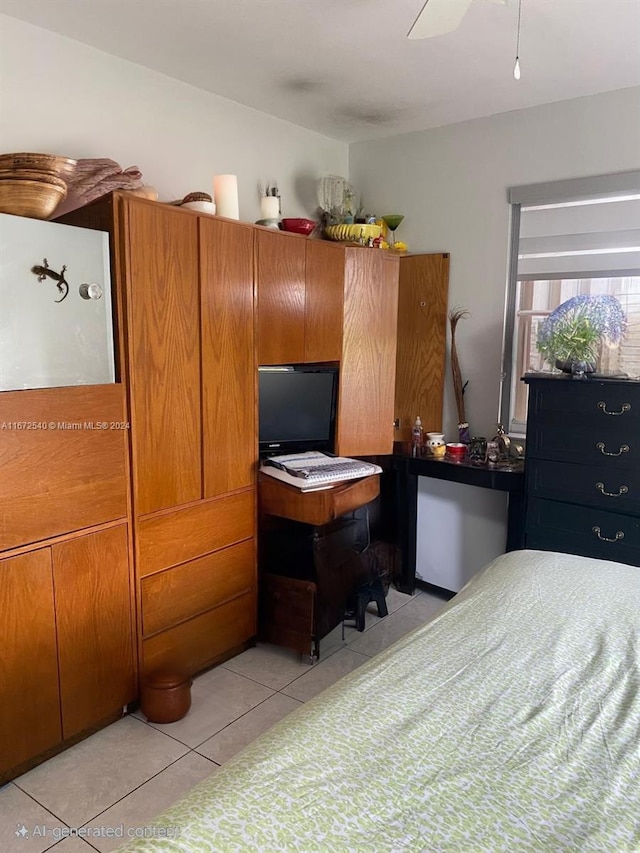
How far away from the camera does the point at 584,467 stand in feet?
8.77

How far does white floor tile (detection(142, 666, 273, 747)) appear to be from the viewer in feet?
7.59

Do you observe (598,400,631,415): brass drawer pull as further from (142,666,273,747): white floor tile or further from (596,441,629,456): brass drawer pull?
(142,666,273,747): white floor tile

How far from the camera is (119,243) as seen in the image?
218cm

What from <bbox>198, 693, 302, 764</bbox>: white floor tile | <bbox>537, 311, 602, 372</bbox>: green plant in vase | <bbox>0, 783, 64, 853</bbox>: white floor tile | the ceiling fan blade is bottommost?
<bbox>0, 783, 64, 853</bbox>: white floor tile

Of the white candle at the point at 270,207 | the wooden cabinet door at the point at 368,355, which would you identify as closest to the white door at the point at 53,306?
the white candle at the point at 270,207

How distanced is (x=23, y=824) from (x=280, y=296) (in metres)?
2.18

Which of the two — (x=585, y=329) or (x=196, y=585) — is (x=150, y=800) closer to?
(x=196, y=585)

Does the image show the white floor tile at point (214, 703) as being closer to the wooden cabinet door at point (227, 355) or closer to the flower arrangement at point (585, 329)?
the wooden cabinet door at point (227, 355)

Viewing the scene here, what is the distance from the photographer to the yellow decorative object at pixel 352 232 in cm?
322

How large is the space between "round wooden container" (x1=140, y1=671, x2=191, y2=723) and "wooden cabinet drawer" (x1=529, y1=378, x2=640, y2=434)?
1.88m

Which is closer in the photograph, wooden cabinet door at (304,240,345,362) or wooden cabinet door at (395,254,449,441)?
wooden cabinet door at (304,240,345,362)

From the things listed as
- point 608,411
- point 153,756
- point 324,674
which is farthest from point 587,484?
point 153,756

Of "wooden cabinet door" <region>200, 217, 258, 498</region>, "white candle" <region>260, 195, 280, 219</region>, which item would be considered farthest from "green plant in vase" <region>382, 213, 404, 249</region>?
"wooden cabinet door" <region>200, 217, 258, 498</region>

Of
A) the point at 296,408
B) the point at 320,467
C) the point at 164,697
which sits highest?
the point at 296,408
